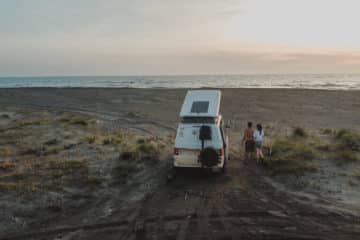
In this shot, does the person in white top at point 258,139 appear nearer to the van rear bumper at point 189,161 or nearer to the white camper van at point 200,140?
the white camper van at point 200,140

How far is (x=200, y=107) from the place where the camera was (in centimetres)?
1357

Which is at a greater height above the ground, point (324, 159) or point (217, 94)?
point (217, 94)

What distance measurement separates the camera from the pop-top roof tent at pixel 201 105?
13.2 meters

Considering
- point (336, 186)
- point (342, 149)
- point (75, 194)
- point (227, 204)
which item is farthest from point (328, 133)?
point (75, 194)

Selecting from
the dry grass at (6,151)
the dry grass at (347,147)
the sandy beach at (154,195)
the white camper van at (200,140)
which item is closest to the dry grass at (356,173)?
the sandy beach at (154,195)

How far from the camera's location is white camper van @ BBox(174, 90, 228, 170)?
12.1 metres

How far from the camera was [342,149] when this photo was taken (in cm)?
1614

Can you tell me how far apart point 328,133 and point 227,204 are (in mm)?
14474

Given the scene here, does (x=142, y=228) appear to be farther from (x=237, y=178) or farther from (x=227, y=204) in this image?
(x=237, y=178)

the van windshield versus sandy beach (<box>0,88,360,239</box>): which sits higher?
the van windshield

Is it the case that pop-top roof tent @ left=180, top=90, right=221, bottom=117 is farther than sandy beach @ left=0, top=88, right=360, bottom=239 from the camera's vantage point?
Yes

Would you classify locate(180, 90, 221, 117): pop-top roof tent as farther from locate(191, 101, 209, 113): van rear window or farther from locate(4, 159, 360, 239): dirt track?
locate(4, 159, 360, 239): dirt track

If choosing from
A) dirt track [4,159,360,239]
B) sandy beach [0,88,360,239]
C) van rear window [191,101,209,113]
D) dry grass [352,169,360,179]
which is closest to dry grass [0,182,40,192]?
sandy beach [0,88,360,239]

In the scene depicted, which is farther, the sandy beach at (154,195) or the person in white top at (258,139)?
the person in white top at (258,139)
